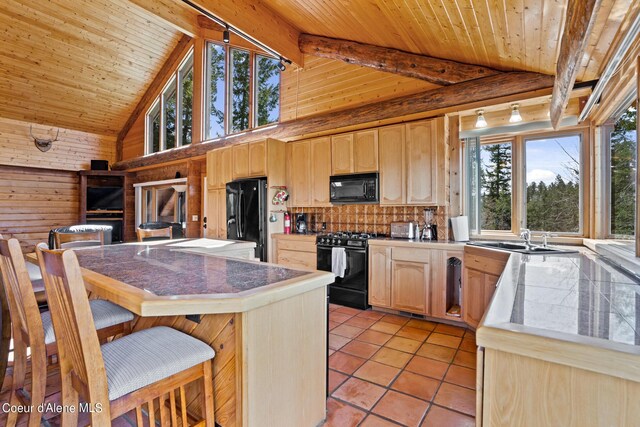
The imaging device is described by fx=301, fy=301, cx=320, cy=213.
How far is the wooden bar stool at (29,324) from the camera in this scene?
4.55 ft

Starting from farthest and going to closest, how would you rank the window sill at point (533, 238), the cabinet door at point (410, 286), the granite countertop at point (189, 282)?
1. the cabinet door at point (410, 286)
2. the window sill at point (533, 238)
3. the granite countertop at point (189, 282)

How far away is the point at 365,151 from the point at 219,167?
2.90 m

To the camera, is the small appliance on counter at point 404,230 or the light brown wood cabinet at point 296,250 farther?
the light brown wood cabinet at point 296,250

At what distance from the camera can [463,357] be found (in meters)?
2.59

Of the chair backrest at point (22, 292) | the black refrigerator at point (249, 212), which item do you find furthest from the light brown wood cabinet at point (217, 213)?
the chair backrest at point (22, 292)

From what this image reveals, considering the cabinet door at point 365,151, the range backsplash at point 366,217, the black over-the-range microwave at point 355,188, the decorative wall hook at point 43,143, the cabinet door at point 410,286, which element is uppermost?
the decorative wall hook at point 43,143

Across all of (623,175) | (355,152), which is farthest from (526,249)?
(355,152)

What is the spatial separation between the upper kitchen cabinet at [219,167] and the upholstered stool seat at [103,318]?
12.3ft

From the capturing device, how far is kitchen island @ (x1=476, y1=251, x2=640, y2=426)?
750 millimetres

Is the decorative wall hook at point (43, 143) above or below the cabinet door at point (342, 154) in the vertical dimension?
above

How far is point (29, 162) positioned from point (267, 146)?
5.98 metres

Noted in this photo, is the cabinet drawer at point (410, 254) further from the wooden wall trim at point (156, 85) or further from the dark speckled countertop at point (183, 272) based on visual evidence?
the wooden wall trim at point (156, 85)

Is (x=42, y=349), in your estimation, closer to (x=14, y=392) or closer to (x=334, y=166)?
(x=14, y=392)

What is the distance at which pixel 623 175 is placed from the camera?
8.38 feet
